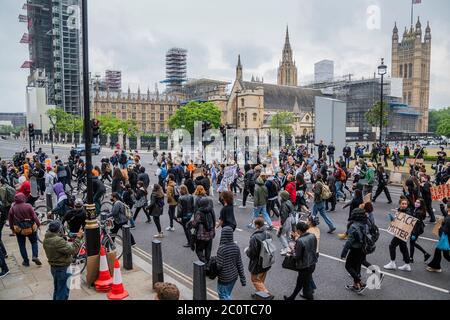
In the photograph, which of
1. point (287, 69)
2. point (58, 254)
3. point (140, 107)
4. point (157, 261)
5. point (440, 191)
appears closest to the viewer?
point (58, 254)

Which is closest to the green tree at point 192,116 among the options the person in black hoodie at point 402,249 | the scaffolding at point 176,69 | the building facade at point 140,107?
the building facade at point 140,107

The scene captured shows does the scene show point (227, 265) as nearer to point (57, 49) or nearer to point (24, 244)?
point (24, 244)

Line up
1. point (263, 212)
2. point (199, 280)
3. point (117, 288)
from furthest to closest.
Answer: point (263, 212) → point (117, 288) → point (199, 280)

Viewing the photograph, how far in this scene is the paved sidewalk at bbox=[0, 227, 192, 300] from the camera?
757 cm

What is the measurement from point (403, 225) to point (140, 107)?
130m

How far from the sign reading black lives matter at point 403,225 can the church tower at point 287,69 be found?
132 meters

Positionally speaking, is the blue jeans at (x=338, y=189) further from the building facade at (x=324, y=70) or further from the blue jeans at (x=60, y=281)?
the building facade at (x=324, y=70)

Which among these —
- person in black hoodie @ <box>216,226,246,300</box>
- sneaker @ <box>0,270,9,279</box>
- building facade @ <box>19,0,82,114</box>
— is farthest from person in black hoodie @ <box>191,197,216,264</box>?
building facade @ <box>19,0,82,114</box>

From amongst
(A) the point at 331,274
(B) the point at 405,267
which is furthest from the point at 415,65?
(A) the point at 331,274

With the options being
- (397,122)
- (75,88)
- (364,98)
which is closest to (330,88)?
(364,98)

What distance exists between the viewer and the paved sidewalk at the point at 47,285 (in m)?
7.57

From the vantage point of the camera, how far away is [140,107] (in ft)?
434

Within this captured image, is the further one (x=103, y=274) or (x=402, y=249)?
(x=402, y=249)
